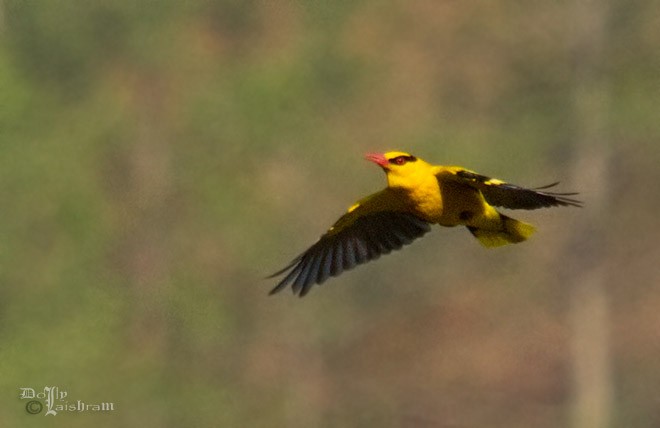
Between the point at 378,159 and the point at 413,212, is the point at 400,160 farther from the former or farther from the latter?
the point at 413,212

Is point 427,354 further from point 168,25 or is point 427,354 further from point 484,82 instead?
point 168,25

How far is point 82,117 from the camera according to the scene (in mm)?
17688

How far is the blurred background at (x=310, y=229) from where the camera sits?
15875 mm

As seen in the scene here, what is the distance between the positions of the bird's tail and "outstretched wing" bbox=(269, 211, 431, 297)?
0.48 metres

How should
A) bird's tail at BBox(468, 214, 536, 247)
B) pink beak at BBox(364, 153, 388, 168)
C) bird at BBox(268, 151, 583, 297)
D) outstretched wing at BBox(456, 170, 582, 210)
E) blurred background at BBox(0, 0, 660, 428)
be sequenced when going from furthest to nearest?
blurred background at BBox(0, 0, 660, 428) < bird's tail at BBox(468, 214, 536, 247) < bird at BBox(268, 151, 583, 297) < pink beak at BBox(364, 153, 388, 168) < outstretched wing at BBox(456, 170, 582, 210)

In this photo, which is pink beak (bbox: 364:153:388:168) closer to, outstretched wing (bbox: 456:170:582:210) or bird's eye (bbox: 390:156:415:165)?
bird's eye (bbox: 390:156:415:165)

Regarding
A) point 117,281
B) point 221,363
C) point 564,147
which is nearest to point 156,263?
point 117,281

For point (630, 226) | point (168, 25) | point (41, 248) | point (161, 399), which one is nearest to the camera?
point (161, 399)

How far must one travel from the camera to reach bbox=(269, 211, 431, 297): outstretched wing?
7027 mm

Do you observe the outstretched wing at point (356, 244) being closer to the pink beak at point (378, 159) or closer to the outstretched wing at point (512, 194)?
the outstretched wing at point (512, 194)

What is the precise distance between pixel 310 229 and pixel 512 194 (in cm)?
1018

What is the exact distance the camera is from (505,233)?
261 inches

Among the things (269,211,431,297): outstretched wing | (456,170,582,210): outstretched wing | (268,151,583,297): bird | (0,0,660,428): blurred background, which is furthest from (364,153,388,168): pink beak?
(0,0,660,428): blurred background

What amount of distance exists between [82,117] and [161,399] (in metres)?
3.85
